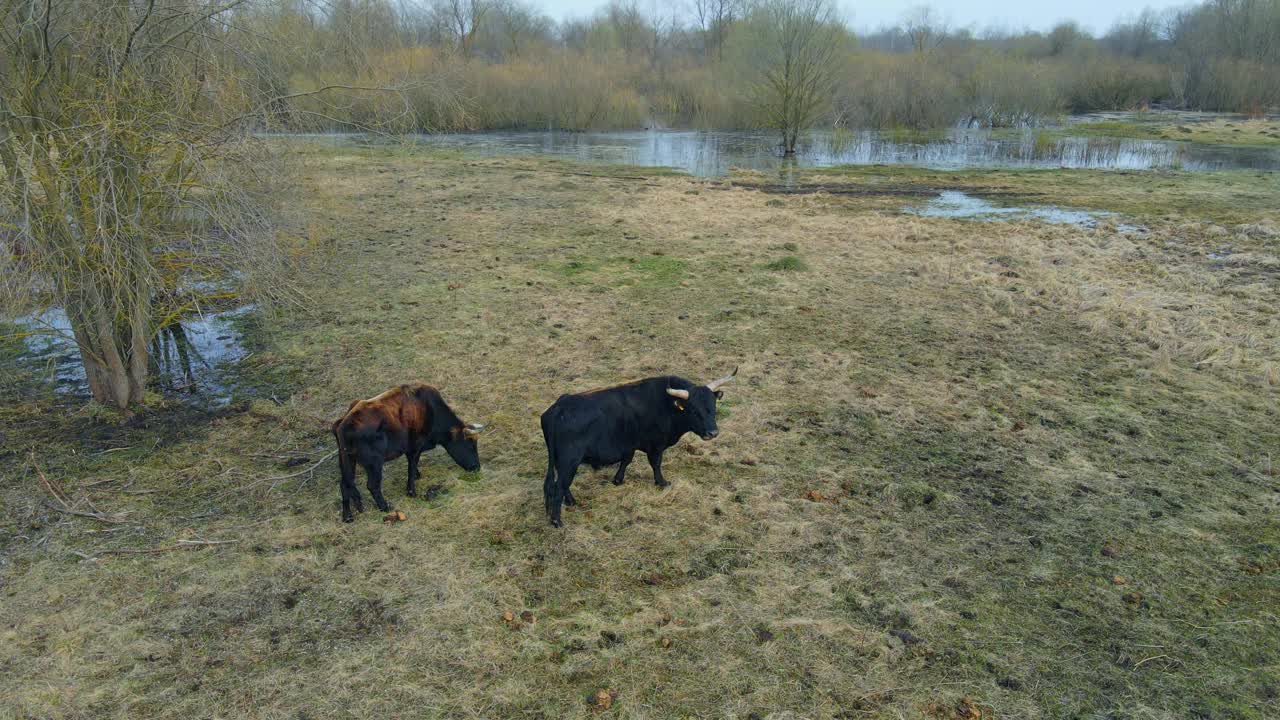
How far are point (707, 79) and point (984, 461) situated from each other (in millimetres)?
37411

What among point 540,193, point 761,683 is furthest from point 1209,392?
point 540,193

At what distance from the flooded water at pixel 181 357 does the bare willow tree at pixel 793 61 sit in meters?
23.3

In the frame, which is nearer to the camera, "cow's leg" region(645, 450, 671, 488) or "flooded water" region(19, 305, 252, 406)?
"cow's leg" region(645, 450, 671, 488)

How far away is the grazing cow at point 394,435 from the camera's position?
515 cm

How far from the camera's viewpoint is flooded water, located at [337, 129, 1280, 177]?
25297 mm

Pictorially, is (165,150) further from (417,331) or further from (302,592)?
(302,592)

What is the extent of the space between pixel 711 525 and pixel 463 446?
207cm

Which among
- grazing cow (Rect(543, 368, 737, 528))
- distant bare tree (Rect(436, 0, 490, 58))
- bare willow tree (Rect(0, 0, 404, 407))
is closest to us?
grazing cow (Rect(543, 368, 737, 528))

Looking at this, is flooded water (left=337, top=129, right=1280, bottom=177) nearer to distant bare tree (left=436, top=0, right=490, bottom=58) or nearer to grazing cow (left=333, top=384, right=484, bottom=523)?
distant bare tree (left=436, top=0, right=490, bottom=58)

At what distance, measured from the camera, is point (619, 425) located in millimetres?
5457

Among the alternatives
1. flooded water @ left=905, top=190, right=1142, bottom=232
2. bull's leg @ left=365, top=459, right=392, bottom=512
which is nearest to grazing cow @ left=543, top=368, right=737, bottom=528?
bull's leg @ left=365, top=459, right=392, bottom=512

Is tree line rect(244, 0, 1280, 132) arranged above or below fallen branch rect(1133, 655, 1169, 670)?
above

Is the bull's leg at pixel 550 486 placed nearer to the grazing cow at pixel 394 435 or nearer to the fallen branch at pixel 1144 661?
the grazing cow at pixel 394 435

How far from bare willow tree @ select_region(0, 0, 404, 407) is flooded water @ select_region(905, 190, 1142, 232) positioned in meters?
13.7
